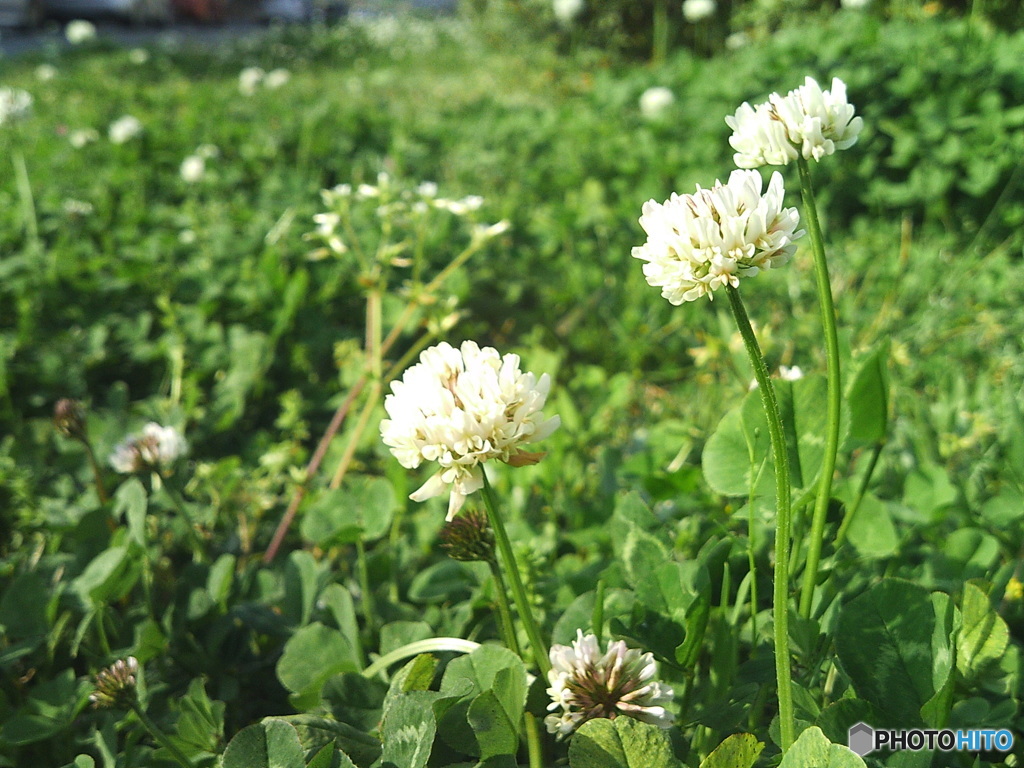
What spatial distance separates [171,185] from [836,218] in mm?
2542

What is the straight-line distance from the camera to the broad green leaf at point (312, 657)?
119 centimetres

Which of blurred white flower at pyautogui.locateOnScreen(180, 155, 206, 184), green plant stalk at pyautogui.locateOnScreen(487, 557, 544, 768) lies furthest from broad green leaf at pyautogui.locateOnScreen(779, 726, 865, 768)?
blurred white flower at pyautogui.locateOnScreen(180, 155, 206, 184)

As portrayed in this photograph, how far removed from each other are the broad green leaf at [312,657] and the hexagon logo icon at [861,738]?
2.03ft

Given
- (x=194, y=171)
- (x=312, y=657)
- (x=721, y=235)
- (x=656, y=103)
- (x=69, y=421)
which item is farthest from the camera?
(x=656, y=103)

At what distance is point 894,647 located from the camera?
947 mm

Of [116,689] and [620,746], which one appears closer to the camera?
[620,746]

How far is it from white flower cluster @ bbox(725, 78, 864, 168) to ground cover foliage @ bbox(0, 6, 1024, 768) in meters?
0.33

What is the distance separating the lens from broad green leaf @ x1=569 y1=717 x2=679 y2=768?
2.75ft

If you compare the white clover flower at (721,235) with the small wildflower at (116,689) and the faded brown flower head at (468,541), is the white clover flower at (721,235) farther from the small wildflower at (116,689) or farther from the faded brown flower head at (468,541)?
the small wildflower at (116,689)

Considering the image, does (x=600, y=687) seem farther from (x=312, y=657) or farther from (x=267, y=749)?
(x=312, y=657)

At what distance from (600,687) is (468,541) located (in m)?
0.20

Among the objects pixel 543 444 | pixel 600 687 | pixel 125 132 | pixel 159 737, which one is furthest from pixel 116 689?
pixel 125 132

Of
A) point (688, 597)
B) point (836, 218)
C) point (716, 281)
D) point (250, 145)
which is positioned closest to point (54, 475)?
point (688, 597)

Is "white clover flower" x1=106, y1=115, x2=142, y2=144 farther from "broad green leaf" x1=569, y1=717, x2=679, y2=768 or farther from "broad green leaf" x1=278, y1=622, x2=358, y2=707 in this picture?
"broad green leaf" x1=569, y1=717, x2=679, y2=768
